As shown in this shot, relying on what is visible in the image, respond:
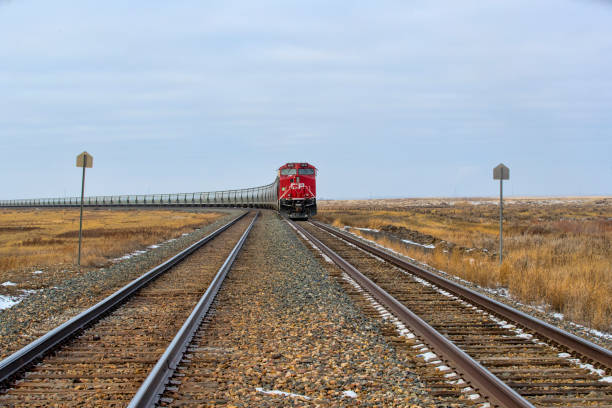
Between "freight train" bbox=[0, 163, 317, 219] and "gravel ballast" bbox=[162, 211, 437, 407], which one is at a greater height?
"freight train" bbox=[0, 163, 317, 219]

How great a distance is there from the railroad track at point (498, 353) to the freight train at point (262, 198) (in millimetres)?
24032

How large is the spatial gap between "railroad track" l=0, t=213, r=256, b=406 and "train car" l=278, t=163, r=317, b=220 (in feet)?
77.5

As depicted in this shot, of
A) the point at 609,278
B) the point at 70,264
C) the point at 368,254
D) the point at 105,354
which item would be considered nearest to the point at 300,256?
the point at 368,254

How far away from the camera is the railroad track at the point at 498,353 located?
13.0 feet

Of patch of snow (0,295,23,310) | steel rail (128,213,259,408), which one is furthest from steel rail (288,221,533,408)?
patch of snow (0,295,23,310)

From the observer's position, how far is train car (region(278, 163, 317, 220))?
32.3 m

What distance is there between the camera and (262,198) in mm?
49250

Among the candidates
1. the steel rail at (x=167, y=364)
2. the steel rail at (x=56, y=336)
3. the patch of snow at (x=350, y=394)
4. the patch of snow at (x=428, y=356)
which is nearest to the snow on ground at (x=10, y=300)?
the steel rail at (x=56, y=336)

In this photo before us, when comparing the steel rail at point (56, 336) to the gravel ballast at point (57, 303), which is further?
the gravel ballast at point (57, 303)

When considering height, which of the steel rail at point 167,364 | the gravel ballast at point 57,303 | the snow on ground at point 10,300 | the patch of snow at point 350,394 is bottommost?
the snow on ground at point 10,300

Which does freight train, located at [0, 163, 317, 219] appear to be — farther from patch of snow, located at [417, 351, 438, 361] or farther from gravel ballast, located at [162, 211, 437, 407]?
patch of snow, located at [417, 351, 438, 361]

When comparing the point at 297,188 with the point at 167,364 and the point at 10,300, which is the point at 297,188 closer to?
the point at 10,300

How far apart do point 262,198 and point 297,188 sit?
1750 cm

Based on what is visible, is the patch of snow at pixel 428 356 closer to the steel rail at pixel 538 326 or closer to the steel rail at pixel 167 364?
the steel rail at pixel 538 326
